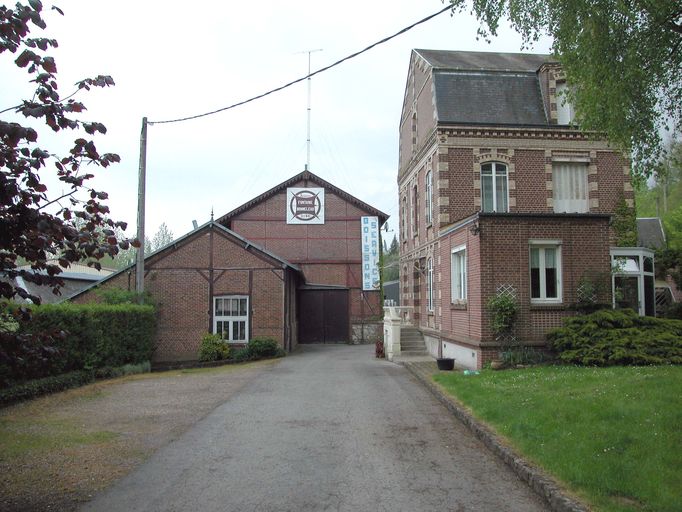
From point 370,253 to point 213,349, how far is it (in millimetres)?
13891

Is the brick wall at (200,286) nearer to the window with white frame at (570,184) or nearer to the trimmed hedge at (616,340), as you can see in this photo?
the window with white frame at (570,184)

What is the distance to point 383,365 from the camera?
20.2 metres

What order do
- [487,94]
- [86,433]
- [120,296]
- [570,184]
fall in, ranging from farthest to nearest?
1. [120,296]
2. [487,94]
3. [570,184]
4. [86,433]

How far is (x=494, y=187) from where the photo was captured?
67.8 feet

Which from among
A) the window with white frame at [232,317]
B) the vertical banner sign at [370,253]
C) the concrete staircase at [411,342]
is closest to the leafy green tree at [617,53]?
the concrete staircase at [411,342]

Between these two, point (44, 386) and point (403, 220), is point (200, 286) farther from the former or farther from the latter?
point (44, 386)

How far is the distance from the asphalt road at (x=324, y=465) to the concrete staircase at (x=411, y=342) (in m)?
10.4

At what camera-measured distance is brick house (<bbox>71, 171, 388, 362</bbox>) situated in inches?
1005

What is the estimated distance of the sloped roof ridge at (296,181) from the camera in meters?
35.5

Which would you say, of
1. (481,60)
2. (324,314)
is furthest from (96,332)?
(324,314)

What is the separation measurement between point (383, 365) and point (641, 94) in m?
13.0

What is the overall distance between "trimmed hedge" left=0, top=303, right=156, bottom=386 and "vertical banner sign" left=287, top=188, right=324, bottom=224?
14.5 m

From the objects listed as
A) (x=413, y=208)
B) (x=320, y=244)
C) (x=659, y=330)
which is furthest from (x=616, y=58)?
(x=320, y=244)

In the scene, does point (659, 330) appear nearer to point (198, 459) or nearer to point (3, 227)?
point (198, 459)
